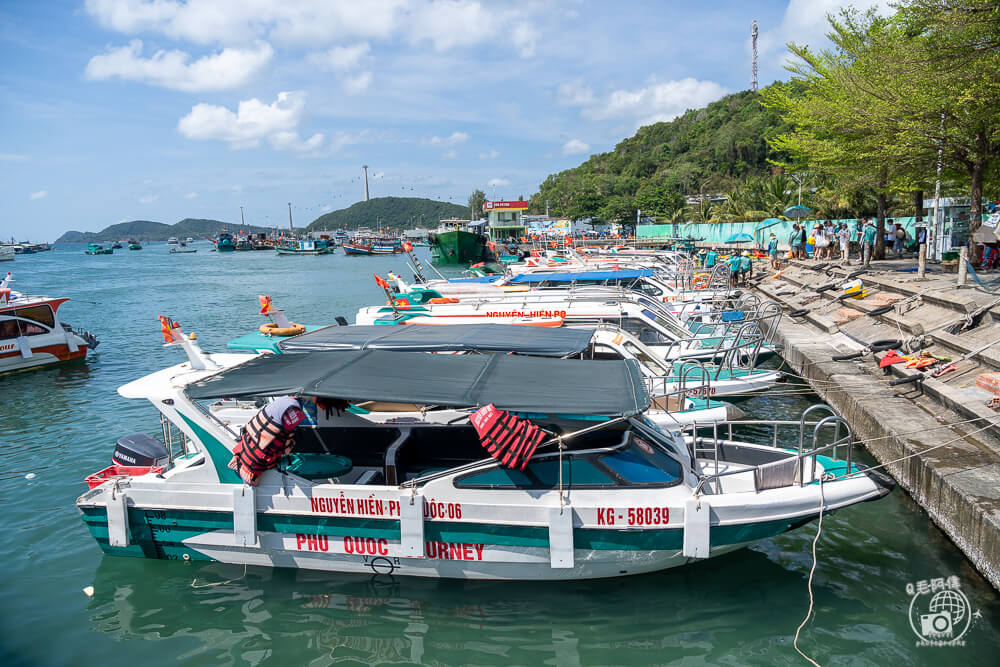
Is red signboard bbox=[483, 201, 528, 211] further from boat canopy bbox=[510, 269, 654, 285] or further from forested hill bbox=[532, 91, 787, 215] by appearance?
boat canopy bbox=[510, 269, 654, 285]

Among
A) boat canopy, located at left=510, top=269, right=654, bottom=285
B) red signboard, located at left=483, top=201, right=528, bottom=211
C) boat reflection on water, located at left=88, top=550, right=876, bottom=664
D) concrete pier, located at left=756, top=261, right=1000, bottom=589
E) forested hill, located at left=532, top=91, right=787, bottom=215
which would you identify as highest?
forested hill, located at left=532, top=91, right=787, bottom=215

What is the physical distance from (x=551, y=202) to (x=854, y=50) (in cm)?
11212

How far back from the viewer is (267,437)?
21.3 ft

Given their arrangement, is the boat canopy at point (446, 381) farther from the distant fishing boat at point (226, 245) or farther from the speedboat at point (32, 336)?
the distant fishing boat at point (226, 245)

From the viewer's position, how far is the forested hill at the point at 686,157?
321 ft

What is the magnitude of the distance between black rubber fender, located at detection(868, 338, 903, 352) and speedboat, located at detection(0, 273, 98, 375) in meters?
23.1

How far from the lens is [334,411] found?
793cm

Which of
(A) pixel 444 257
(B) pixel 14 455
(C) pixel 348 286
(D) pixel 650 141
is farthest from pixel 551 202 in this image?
(B) pixel 14 455
